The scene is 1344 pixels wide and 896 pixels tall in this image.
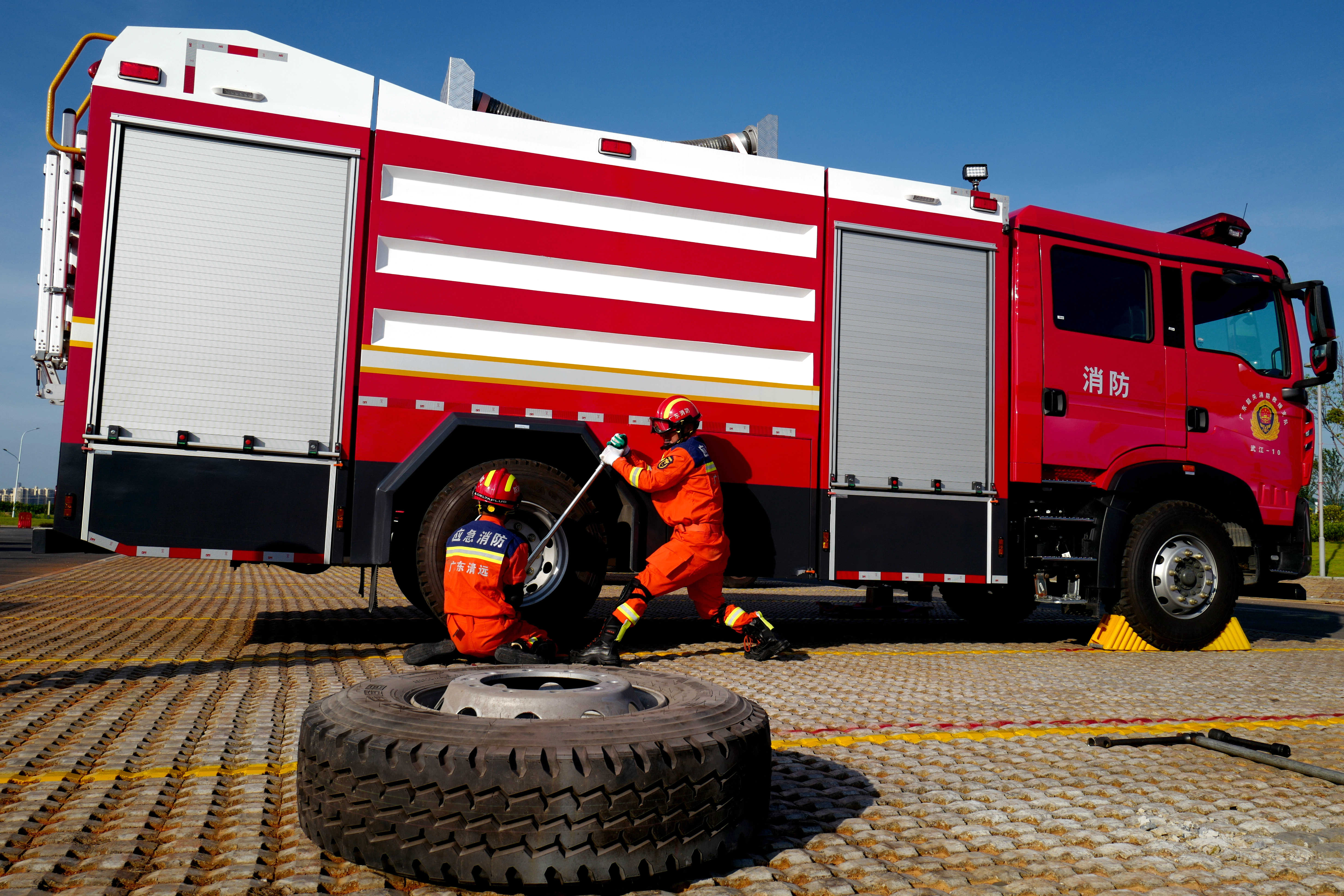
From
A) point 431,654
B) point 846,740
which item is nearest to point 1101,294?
point 846,740

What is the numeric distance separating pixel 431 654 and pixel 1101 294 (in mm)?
5605

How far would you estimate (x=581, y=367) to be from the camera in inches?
219

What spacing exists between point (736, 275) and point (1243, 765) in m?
3.96

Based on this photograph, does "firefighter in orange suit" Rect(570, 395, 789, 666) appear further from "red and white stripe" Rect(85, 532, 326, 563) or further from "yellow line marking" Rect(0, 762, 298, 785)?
"yellow line marking" Rect(0, 762, 298, 785)

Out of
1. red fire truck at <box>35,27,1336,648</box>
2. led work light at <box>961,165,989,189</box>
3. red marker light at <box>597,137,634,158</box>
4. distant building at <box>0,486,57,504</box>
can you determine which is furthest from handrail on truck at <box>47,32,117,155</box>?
distant building at <box>0,486,57,504</box>

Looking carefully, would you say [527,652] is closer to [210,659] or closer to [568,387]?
[568,387]

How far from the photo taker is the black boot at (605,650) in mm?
4953

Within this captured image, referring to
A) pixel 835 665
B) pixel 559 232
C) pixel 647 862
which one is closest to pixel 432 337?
pixel 559 232

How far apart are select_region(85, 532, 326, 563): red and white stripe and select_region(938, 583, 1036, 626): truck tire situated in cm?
530

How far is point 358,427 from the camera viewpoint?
5168 mm

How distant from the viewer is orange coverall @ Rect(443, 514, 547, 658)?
474 centimetres

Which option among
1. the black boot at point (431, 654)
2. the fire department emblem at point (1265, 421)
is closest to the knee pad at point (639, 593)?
the black boot at point (431, 654)

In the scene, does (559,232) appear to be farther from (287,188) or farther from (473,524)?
(473,524)

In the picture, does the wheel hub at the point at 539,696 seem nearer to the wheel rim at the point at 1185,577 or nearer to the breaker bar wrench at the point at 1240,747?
the breaker bar wrench at the point at 1240,747
